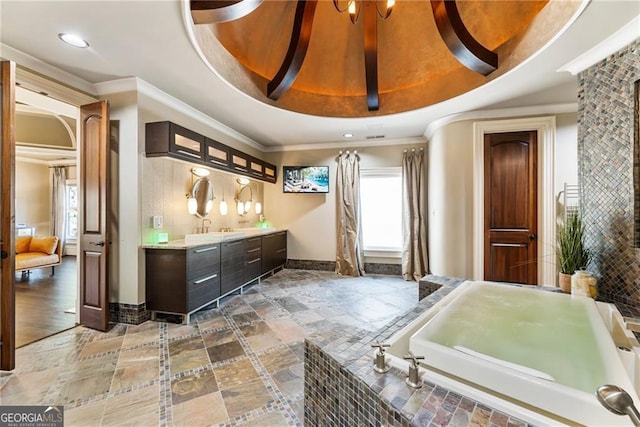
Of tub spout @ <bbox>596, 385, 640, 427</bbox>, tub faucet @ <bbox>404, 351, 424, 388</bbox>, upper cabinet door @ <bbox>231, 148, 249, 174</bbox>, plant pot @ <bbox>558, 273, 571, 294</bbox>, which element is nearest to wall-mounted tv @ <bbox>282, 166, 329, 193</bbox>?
upper cabinet door @ <bbox>231, 148, 249, 174</bbox>

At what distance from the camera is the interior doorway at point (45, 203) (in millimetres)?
2897

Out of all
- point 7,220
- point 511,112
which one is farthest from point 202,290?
point 511,112

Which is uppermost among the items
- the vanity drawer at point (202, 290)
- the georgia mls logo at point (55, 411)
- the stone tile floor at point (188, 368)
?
the vanity drawer at point (202, 290)

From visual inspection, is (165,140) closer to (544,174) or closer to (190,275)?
(190,275)

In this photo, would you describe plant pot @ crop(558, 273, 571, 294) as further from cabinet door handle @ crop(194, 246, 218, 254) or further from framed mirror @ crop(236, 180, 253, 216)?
framed mirror @ crop(236, 180, 253, 216)

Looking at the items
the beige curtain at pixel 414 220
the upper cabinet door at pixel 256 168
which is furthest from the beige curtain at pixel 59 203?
the beige curtain at pixel 414 220

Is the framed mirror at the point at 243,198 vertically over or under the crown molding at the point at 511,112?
under

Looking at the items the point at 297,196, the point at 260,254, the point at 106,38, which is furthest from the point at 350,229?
the point at 106,38

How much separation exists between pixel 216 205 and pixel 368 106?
9.24ft

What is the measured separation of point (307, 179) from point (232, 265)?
2.38 m

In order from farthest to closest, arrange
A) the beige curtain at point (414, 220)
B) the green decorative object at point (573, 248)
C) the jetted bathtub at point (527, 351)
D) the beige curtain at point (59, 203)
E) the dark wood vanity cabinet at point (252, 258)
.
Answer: the beige curtain at point (59, 203), the beige curtain at point (414, 220), the dark wood vanity cabinet at point (252, 258), the green decorative object at point (573, 248), the jetted bathtub at point (527, 351)

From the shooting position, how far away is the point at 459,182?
3789mm

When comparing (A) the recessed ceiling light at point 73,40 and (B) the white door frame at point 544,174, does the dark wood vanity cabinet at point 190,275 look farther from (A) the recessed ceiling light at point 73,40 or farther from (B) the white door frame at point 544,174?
(B) the white door frame at point 544,174

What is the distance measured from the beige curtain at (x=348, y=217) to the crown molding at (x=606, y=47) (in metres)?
3.15
